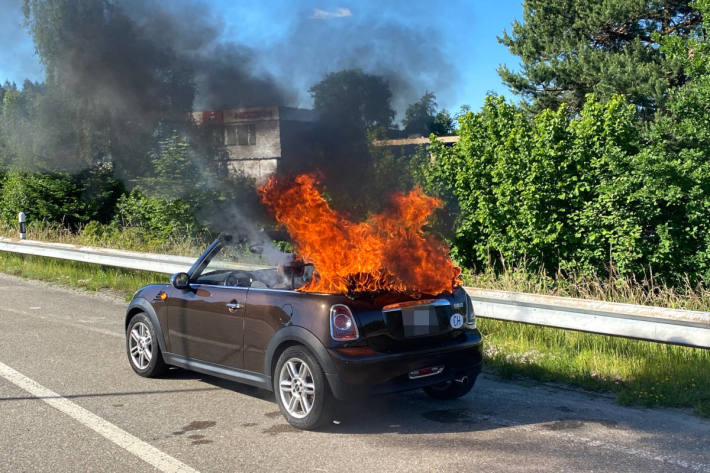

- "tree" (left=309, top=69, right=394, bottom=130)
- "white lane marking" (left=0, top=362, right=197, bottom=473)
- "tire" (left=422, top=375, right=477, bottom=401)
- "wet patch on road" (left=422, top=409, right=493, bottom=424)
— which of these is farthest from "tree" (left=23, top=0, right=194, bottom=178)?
"wet patch on road" (left=422, top=409, right=493, bottom=424)

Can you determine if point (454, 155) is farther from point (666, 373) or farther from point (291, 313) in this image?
point (291, 313)

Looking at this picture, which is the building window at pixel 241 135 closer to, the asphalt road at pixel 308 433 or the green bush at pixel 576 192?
the asphalt road at pixel 308 433

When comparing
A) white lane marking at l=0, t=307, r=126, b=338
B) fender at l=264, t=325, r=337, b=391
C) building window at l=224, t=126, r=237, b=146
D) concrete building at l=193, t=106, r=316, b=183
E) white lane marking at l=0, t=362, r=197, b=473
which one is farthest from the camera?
white lane marking at l=0, t=307, r=126, b=338

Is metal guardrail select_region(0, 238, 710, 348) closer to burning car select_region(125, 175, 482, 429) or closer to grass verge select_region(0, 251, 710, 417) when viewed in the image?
grass verge select_region(0, 251, 710, 417)

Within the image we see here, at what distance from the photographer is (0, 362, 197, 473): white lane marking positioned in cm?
459

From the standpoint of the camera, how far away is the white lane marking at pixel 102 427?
4.59 metres

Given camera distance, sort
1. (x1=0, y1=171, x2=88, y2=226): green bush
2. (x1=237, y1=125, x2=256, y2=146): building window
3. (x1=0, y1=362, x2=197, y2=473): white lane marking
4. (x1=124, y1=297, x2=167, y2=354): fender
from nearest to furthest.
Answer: (x1=0, y1=362, x2=197, y2=473): white lane marking, (x1=124, y1=297, x2=167, y2=354): fender, (x1=237, y1=125, x2=256, y2=146): building window, (x1=0, y1=171, x2=88, y2=226): green bush

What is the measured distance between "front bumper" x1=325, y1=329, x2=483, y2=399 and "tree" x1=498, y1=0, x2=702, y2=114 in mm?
19656

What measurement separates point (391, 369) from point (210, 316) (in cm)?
188

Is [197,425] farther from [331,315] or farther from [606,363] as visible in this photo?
[606,363]

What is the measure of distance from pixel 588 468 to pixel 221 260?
160 inches

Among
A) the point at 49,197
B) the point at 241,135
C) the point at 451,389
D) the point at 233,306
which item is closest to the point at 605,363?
the point at 451,389

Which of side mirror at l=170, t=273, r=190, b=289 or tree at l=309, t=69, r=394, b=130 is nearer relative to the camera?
side mirror at l=170, t=273, r=190, b=289

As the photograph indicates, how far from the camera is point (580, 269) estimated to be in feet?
48.6
